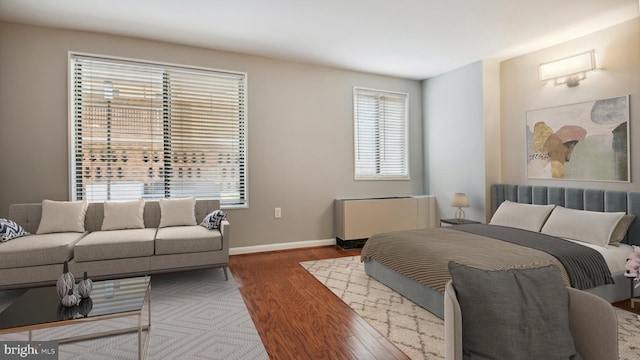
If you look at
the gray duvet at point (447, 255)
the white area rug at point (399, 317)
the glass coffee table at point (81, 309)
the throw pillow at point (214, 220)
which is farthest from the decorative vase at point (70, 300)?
the gray duvet at point (447, 255)

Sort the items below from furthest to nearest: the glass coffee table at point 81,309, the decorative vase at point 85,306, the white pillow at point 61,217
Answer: the white pillow at point 61,217, the decorative vase at point 85,306, the glass coffee table at point 81,309

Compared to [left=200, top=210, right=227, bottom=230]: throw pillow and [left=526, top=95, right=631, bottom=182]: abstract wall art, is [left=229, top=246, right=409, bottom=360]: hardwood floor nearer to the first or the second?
[left=200, top=210, right=227, bottom=230]: throw pillow

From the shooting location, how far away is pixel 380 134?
5465 mm

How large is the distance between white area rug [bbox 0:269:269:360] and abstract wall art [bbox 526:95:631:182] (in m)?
3.88

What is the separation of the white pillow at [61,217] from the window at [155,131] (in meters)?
0.34

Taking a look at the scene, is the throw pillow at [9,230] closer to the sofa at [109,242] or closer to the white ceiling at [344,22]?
the sofa at [109,242]

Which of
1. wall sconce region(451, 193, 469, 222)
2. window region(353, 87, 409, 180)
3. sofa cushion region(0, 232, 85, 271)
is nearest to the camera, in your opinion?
sofa cushion region(0, 232, 85, 271)

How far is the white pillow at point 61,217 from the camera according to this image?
3.31 m

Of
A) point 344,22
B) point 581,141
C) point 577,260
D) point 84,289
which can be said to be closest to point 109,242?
point 84,289

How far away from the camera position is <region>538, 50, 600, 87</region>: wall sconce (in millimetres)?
3543

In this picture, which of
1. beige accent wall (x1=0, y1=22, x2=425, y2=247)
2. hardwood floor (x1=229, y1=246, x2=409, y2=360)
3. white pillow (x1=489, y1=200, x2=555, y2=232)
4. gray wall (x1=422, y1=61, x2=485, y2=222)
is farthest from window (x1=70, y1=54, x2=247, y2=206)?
white pillow (x1=489, y1=200, x2=555, y2=232)

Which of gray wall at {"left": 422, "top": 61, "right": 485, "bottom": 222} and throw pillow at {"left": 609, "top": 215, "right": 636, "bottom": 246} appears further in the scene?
gray wall at {"left": 422, "top": 61, "right": 485, "bottom": 222}

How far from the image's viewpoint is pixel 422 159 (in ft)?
18.9

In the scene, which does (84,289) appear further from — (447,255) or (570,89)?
(570,89)
